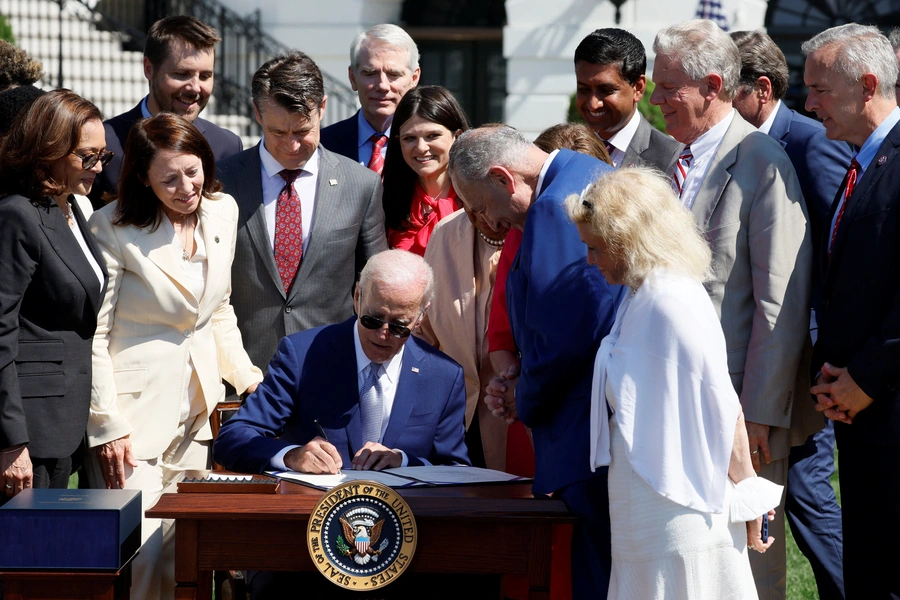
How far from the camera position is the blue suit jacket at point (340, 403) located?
3.54 meters

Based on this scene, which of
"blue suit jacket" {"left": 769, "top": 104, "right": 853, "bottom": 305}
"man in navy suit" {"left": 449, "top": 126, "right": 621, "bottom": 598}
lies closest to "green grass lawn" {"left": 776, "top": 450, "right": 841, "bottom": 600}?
"blue suit jacket" {"left": 769, "top": 104, "right": 853, "bottom": 305}

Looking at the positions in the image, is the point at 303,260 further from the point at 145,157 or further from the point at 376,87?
the point at 376,87

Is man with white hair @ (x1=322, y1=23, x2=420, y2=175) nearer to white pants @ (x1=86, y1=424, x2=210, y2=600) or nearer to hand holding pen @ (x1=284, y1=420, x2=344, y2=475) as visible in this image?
white pants @ (x1=86, y1=424, x2=210, y2=600)

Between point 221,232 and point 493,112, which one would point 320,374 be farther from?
point 493,112

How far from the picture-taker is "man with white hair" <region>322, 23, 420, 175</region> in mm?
5082

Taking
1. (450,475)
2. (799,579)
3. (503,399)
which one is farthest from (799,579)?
(450,475)

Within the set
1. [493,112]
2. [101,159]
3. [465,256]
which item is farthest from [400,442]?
[493,112]

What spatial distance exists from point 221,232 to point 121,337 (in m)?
0.54

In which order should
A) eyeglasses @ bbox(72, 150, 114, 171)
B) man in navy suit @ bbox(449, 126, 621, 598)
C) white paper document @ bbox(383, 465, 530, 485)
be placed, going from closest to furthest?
man in navy suit @ bbox(449, 126, 621, 598), white paper document @ bbox(383, 465, 530, 485), eyeglasses @ bbox(72, 150, 114, 171)

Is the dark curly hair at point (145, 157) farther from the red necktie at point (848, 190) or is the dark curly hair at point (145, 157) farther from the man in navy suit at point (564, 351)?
the red necktie at point (848, 190)

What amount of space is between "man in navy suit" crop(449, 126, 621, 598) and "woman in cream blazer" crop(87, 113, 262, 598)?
4.20 ft

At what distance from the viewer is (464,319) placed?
4.08 m

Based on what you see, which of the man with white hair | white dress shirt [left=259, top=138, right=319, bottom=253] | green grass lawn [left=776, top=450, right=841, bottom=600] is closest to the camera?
white dress shirt [left=259, top=138, right=319, bottom=253]

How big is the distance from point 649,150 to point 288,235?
163 centimetres
